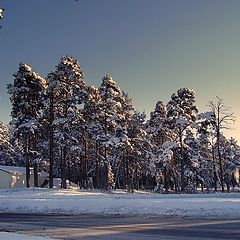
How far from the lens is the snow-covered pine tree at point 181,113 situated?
4747 centimetres

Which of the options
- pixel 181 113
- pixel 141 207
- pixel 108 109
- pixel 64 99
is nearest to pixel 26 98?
pixel 64 99

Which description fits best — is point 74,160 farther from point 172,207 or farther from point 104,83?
point 172,207

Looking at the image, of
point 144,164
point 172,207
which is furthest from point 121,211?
point 144,164

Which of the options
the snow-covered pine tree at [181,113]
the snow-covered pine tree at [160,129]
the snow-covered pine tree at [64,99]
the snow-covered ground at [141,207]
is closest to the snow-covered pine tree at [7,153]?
the snow-covered pine tree at [160,129]

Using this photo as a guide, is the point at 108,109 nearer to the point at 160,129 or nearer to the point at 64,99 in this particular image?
the point at 64,99

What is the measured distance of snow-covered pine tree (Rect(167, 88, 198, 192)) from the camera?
156 feet

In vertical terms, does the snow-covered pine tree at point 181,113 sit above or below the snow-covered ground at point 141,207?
above

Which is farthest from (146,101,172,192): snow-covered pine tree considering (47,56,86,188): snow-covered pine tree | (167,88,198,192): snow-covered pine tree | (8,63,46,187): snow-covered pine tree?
(8,63,46,187): snow-covered pine tree

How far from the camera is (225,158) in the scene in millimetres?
85250

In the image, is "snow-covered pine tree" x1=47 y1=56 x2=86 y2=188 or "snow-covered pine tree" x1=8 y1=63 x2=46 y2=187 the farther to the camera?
"snow-covered pine tree" x1=8 y1=63 x2=46 y2=187

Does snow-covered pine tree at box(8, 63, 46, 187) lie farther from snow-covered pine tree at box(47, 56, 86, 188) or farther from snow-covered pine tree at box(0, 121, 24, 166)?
snow-covered pine tree at box(0, 121, 24, 166)

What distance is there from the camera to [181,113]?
159 feet

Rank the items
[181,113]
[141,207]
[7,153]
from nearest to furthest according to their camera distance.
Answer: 1. [141,207]
2. [181,113]
3. [7,153]

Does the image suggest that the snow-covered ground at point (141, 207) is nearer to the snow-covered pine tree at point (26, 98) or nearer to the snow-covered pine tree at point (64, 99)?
the snow-covered pine tree at point (64, 99)
